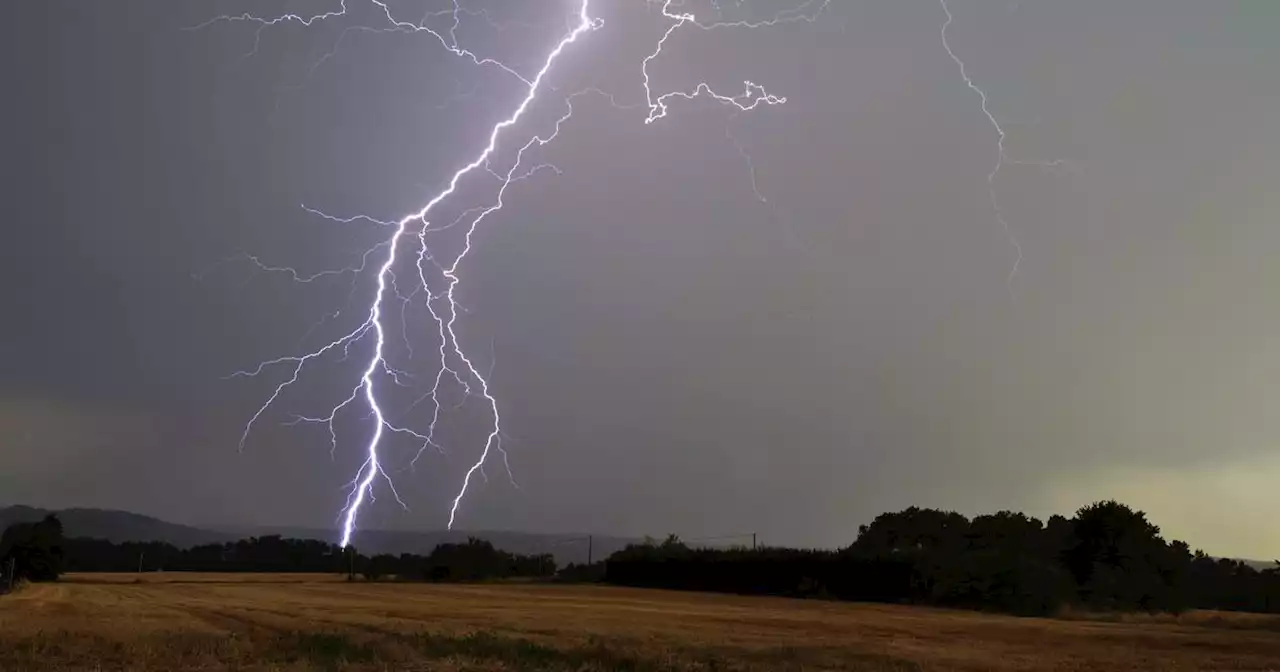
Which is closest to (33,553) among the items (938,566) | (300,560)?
(300,560)

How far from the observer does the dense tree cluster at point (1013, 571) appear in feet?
109

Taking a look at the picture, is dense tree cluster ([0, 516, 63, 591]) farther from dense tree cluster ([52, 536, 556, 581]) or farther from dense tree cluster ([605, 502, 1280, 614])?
dense tree cluster ([605, 502, 1280, 614])

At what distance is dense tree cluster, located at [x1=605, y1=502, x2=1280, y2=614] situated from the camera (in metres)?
33.2

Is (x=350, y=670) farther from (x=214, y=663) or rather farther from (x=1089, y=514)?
(x=1089, y=514)

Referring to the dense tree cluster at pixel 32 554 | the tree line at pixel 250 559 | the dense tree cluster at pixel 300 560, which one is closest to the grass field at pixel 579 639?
the dense tree cluster at pixel 32 554

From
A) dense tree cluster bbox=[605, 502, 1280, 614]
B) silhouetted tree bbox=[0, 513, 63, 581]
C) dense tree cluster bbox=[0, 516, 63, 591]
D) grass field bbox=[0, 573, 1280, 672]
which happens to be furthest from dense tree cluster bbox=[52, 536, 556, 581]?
grass field bbox=[0, 573, 1280, 672]

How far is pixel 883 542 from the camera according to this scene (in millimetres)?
52188

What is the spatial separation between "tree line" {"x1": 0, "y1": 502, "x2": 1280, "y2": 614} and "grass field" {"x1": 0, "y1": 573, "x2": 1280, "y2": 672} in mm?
7495

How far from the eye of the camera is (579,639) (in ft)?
52.2

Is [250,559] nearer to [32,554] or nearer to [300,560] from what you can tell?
[300,560]

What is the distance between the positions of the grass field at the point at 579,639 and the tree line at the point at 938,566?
7.50 meters

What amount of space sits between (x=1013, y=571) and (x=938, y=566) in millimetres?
3105

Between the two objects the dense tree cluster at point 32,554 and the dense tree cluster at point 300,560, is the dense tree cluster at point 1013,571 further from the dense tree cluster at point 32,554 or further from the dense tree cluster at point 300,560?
the dense tree cluster at point 32,554

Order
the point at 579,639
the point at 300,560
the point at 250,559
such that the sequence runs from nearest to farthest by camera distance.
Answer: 1. the point at 579,639
2. the point at 300,560
3. the point at 250,559
